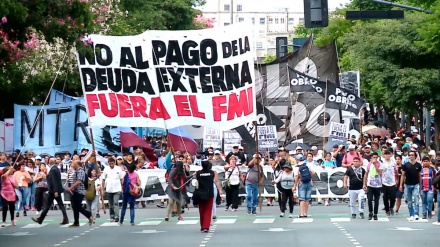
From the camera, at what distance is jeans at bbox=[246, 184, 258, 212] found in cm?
3175

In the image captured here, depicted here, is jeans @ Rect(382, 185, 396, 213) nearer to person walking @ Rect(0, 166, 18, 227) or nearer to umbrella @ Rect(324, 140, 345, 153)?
person walking @ Rect(0, 166, 18, 227)

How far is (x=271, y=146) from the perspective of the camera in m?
38.1

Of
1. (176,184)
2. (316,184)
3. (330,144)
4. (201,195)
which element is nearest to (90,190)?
(176,184)

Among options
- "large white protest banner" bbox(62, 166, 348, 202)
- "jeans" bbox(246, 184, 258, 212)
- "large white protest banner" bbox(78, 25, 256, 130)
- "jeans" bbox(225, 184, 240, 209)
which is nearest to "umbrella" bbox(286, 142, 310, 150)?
"large white protest banner" bbox(62, 166, 348, 202)

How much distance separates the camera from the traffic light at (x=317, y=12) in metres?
30.6

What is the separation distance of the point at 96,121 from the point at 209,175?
18.2ft

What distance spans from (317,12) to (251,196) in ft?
16.0

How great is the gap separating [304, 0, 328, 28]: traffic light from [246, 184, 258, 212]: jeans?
4304 mm

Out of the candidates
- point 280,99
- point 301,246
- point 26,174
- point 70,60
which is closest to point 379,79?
point 280,99

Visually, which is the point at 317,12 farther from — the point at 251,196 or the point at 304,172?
the point at 251,196

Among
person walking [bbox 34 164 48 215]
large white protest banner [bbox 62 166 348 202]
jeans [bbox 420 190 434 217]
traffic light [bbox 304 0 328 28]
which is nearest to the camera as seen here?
jeans [bbox 420 190 434 217]

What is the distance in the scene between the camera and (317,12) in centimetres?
3069

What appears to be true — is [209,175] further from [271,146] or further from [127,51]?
[271,146]

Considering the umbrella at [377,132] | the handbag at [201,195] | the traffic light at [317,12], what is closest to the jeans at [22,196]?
the traffic light at [317,12]
